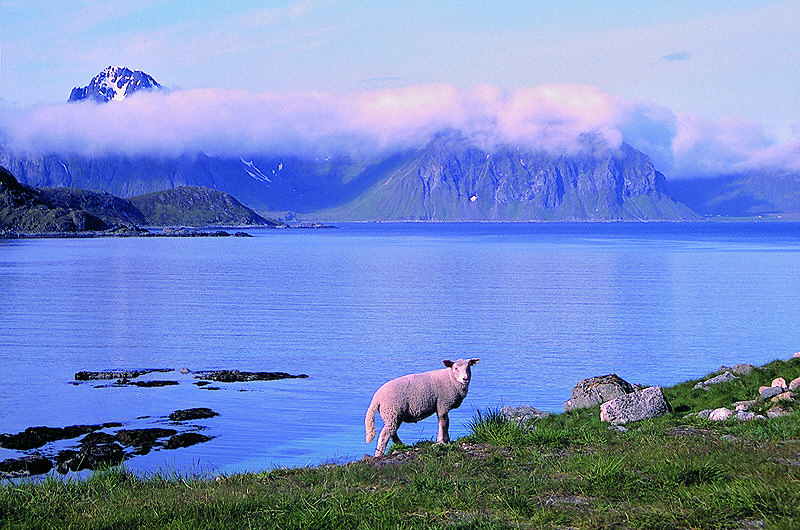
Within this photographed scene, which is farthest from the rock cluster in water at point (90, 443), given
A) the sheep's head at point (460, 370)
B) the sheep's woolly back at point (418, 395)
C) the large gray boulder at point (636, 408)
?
the large gray boulder at point (636, 408)

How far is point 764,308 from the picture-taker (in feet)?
252

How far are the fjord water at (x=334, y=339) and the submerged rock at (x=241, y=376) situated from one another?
87cm

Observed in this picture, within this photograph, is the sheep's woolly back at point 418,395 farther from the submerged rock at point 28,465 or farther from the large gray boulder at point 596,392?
the submerged rock at point 28,465

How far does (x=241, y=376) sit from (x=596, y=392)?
71.7ft

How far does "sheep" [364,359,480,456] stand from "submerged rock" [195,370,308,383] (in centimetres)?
2484

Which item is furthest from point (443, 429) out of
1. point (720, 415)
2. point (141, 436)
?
point (141, 436)

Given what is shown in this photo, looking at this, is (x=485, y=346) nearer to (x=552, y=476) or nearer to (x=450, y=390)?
(x=450, y=390)

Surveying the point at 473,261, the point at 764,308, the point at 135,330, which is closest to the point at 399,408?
the point at 135,330

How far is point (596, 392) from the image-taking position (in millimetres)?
25500

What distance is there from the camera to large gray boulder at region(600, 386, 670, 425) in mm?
21172

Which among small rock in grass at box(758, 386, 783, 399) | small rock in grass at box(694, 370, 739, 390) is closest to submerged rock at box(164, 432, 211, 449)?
small rock in grass at box(694, 370, 739, 390)

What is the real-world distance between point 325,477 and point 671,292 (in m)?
86.2

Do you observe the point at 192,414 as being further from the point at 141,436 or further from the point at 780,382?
the point at 780,382

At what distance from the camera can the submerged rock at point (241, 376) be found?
42.2 m
